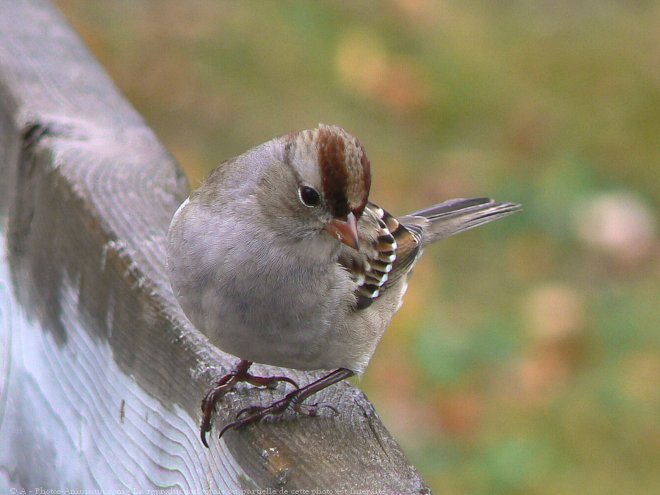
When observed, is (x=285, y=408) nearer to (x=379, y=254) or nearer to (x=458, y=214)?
(x=379, y=254)

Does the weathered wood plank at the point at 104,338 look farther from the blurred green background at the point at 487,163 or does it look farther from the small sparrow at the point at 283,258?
the blurred green background at the point at 487,163

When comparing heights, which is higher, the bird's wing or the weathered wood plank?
the weathered wood plank

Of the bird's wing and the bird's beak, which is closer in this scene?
the bird's beak

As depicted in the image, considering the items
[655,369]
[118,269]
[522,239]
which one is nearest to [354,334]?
[118,269]

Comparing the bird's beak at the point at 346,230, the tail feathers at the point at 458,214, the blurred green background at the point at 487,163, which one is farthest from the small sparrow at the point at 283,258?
the blurred green background at the point at 487,163

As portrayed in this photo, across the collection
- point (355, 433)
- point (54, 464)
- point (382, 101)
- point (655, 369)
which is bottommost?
point (655, 369)

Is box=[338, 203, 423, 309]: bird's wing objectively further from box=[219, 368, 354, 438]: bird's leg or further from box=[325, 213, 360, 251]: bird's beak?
box=[219, 368, 354, 438]: bird's leg

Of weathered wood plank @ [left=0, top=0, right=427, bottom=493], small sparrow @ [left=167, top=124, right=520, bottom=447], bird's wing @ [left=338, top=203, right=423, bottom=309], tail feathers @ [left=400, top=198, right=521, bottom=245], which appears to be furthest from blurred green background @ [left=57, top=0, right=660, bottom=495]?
weathered wood plank @ [left=0, top=0, right=427, bottom=493]

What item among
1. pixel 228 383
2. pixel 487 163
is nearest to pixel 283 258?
pixel 228 383

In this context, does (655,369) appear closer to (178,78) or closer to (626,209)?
(626,209)
